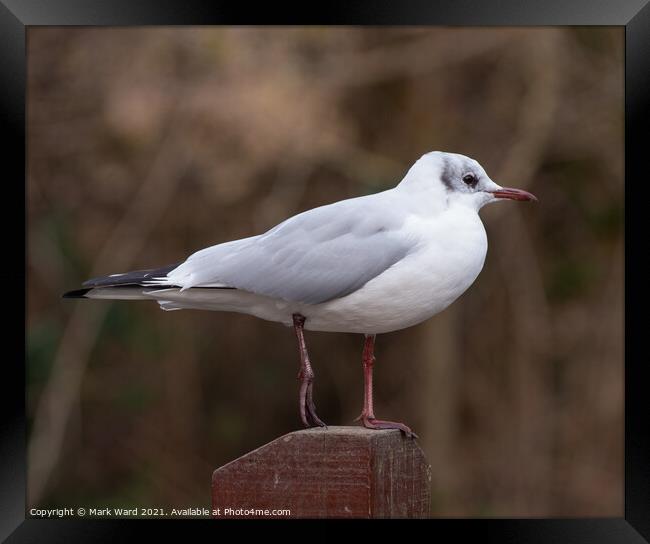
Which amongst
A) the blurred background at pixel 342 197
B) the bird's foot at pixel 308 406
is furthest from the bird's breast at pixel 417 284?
the blurred background at pixel 342 197

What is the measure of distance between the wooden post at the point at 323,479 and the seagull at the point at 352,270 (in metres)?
0.22

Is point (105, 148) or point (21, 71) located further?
point (105, 148)

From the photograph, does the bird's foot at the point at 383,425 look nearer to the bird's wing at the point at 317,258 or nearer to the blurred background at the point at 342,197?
the bird's wing at the point at 317,258

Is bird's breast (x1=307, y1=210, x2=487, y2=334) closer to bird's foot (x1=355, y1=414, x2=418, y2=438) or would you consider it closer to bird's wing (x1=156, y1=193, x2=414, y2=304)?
bird's wing (x1=156, y1=193, x2=414, y2=304)

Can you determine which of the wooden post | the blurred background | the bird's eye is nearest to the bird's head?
the bird's eye

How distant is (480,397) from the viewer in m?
7.87

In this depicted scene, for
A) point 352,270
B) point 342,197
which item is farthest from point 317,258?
point 342,197

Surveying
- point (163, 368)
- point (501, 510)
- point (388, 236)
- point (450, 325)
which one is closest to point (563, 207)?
point (450, 325)

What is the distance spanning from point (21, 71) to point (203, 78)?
10.5ft

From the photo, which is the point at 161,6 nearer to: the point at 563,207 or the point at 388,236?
the point at 388,236

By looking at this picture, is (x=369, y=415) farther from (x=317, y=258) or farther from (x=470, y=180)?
(x=470, y=180)

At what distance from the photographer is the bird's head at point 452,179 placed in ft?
14.6

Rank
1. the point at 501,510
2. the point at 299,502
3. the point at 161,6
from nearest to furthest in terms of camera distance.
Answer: the point at 299,502
the point at 161,6
the point at 501,510

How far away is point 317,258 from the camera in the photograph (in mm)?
4328
